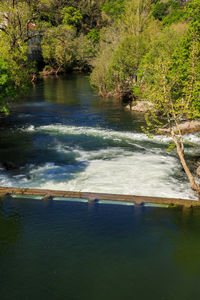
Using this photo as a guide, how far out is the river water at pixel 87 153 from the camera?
20.6 metres

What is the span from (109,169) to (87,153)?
408 cm

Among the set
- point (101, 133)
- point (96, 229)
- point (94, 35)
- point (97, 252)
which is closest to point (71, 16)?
point (94, 35)

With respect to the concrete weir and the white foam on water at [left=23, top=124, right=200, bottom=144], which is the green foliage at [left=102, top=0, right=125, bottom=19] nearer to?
the white foam on water at [left=23, top=124, right=200, bottom=144]

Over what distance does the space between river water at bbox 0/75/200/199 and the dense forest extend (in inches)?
81.5

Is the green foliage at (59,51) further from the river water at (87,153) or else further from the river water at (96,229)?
the river water at (96,229)

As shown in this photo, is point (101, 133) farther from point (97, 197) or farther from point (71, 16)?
point (71, 16)

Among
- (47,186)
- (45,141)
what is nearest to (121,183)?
(47,186)

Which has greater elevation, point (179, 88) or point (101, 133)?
point (179, 88)

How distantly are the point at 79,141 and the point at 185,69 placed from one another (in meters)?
12.1

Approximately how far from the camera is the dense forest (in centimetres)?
1967

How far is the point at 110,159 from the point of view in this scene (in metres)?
24.8

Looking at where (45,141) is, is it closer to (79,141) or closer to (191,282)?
(79,141)

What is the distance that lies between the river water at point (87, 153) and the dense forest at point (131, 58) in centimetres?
207

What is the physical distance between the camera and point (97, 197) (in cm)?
1819
